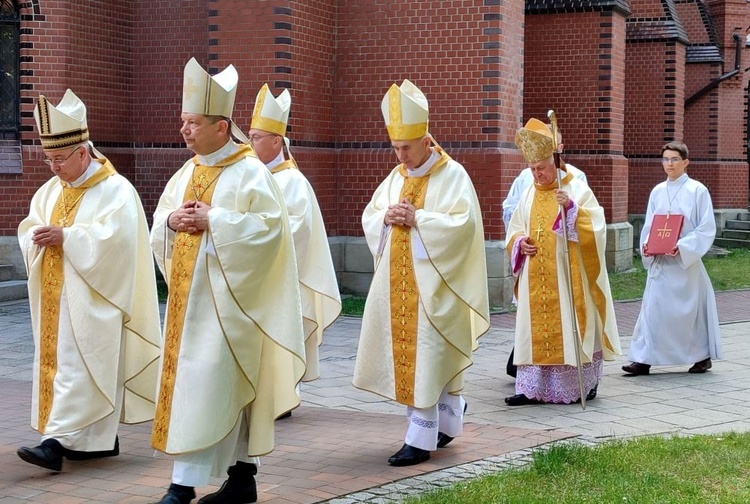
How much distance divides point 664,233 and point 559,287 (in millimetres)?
1800

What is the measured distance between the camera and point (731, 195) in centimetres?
2734

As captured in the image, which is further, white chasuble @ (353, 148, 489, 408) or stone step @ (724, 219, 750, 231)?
stone step @ (724, 219, 750, 231)

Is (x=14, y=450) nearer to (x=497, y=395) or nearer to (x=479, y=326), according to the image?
(x=479, y=326)

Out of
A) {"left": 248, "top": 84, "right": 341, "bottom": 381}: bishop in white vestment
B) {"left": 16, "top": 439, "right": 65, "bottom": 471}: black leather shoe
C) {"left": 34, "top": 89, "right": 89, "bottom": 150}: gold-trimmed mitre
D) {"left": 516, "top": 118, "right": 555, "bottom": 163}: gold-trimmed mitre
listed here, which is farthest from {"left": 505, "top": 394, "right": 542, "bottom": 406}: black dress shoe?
{"left": 34, "top": 89, "right": 89, "bottom": 150}: gold-trimmed mitre

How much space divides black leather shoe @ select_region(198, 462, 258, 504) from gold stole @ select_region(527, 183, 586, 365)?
3.51m

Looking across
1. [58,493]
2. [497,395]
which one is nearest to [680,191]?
[497,395]

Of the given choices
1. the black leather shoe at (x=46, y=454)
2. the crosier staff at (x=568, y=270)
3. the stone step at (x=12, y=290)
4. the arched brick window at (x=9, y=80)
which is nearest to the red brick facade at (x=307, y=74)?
the arched brick window at (x=9, y=80)

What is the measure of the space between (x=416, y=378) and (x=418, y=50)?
8628mm

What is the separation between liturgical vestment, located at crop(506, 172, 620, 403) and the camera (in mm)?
8922

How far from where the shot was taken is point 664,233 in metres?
10.4

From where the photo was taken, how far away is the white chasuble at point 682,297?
1030 cm

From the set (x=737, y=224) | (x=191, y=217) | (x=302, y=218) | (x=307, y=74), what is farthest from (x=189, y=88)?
(x=737, y=224)

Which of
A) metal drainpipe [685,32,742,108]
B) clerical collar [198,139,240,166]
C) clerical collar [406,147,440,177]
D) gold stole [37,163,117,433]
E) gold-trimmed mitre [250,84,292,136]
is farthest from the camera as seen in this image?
metal drainpipe [685,32,742,108]

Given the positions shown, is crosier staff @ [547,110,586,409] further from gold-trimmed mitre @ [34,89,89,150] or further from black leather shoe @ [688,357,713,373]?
gold-trimmed mitre @ [34,89,89,150]
